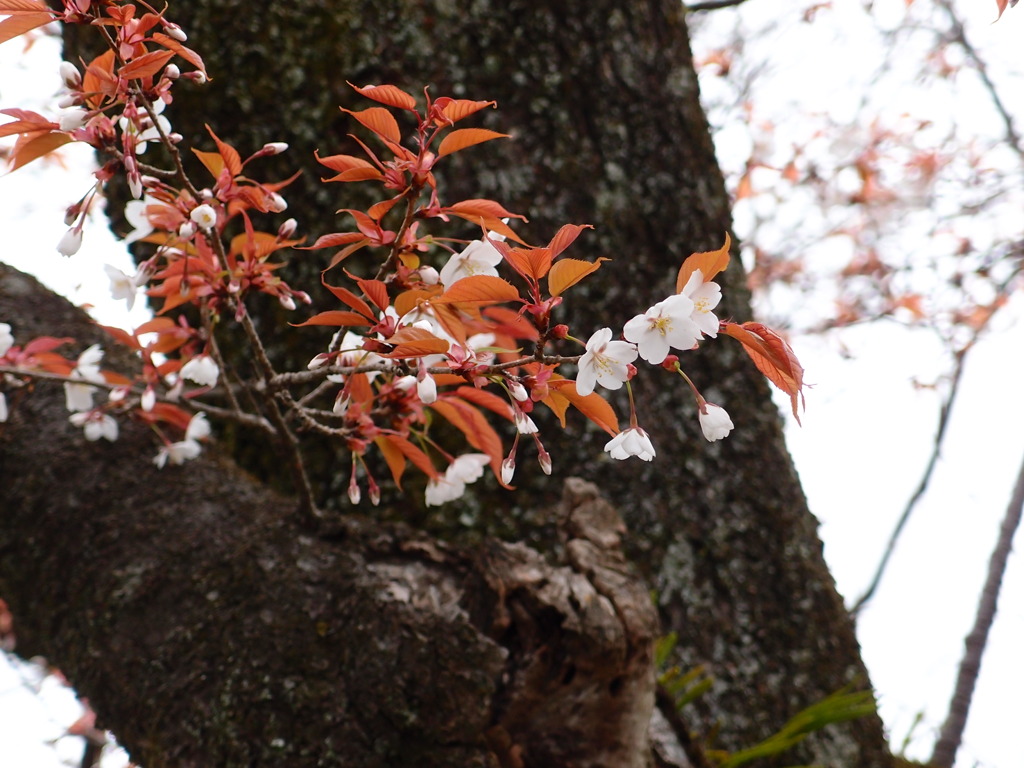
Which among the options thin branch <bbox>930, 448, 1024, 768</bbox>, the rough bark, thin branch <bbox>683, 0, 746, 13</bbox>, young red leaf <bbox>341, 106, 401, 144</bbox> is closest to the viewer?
young red leaf <bbox>341, 106, 401, 144</bbox>

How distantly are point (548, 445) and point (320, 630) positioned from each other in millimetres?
516

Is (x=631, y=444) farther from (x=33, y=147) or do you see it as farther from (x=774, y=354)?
(x=33, y=147)

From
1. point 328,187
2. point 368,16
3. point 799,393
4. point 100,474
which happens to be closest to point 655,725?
point 799,393

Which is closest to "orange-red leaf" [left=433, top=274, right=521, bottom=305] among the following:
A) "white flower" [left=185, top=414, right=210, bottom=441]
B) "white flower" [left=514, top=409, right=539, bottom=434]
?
"white flower" [left=514, top=409, right=539, bottom=434]

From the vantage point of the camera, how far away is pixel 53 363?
45.3 inches

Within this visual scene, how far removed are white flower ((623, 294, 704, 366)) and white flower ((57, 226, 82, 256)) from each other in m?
0.49

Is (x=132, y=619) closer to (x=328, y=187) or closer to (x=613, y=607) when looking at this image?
(x=613, y=607)

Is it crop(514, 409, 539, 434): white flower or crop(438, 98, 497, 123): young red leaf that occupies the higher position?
crop(438, 98, 497, 123): young red leaf

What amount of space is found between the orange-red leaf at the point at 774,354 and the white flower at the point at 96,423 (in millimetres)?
932

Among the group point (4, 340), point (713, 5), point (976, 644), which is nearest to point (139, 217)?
point (4, 340)

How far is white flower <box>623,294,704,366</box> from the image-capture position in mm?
582

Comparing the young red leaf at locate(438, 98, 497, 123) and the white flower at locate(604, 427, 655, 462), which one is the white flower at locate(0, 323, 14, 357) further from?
the white flower at locate(604, 427, 655, 462)

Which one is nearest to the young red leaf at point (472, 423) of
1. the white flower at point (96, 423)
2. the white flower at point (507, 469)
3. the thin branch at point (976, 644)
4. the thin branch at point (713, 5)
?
the white flower at point (507, 469)

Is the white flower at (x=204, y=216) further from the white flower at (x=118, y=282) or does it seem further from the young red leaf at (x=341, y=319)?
the white flower at (x=118, y=282)
